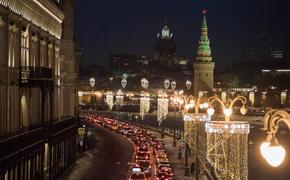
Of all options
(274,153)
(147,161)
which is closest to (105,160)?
(147,161)

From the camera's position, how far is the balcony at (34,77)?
96.5 ft

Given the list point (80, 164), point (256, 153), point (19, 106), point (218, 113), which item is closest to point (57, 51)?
point (80, 164)

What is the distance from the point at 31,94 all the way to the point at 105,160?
19.6 m

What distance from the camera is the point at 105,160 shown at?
5138 cm

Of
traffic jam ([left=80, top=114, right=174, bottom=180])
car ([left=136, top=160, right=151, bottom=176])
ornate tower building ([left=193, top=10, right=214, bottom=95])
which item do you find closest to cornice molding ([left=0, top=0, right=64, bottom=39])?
traffic jam ([left=80, top=114, right=174, bottom=180])

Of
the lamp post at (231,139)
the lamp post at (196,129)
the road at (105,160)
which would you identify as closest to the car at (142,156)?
the road at (105,160)

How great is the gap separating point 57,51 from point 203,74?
133404 mm

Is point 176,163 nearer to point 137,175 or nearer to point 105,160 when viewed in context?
point 105,160

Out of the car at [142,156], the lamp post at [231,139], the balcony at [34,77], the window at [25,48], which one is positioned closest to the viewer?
the lamp post at [231,139]

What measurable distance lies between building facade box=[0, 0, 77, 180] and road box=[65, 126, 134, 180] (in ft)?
5.45

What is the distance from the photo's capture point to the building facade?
25797mm

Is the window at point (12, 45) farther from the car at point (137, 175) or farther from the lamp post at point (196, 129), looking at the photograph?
the lamp post at point (196, 129)

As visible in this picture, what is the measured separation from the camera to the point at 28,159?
2841 centimetres

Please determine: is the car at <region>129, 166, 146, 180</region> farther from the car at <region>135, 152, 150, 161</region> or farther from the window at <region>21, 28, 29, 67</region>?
the car at <region>135, 152, 150, 161</region>
